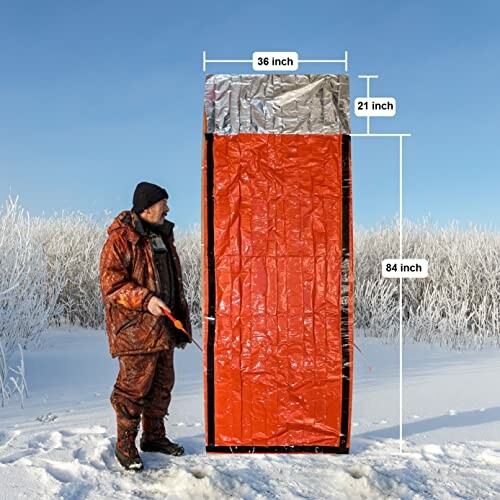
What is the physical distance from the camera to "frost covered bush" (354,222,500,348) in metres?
8.81

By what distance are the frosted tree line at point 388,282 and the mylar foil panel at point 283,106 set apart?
425cm

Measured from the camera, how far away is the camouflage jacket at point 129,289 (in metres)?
3.24

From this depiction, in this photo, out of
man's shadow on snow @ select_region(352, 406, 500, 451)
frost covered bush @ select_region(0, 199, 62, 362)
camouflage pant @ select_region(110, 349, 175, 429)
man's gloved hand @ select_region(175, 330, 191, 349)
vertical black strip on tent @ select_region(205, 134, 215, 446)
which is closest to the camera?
camouflage pant @ select_region(110, 349, 175, 429)

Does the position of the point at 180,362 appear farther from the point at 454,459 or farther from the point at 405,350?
the point at 454,459

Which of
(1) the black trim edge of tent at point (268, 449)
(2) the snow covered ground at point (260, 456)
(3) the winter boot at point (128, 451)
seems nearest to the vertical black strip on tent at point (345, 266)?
(1) the black trim edge of tent at point (268, 449)

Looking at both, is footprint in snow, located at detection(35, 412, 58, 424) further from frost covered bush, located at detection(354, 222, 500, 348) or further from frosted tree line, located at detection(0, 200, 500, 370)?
frost covered bush, located at detection(354, 222, 500, 348)

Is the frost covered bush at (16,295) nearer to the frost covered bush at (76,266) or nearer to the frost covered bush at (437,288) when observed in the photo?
the frost covered bush at (76,266)

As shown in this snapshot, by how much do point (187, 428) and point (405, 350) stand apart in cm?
432

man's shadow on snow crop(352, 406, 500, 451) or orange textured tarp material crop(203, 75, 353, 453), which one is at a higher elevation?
orange textured tarp material crop(203, 75, 353, 453)

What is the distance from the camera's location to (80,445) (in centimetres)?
373

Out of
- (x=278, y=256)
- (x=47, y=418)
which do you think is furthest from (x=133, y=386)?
(x=47, y=418)

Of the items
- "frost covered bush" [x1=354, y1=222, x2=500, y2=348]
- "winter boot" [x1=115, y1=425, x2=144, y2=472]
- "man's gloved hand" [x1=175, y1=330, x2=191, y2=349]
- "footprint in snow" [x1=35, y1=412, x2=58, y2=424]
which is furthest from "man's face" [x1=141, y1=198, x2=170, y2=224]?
"frost covered bush" [x1=354, y1=222, x2=500, y2=348]

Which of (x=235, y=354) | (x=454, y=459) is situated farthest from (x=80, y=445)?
(x=454, y=459)

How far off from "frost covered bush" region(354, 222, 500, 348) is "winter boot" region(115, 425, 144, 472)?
562 centimetres
